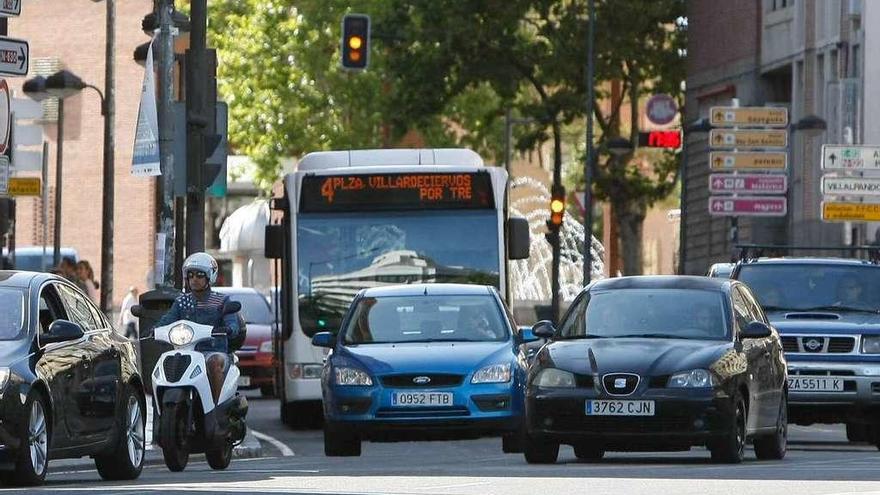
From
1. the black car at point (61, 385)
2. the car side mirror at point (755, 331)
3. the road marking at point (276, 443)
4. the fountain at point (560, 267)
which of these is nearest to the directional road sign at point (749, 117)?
the road marking at point (276, 443)

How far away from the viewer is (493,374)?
73.4ft

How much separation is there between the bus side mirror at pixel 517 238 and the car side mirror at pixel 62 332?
38.8 ft

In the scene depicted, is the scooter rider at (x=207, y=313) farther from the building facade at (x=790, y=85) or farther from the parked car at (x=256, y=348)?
the building facade at (x=790, y=85)

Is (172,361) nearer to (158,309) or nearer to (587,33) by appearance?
(158,309)

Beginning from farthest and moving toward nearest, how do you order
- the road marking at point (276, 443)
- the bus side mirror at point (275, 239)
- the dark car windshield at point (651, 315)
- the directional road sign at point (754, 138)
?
the directional road sign at point (754, 138) → the bus side mirror at point (275, 239) → the road marking at point (276, 443) → the dark car windshield at point (651, 315)

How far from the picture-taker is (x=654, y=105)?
55.2 m

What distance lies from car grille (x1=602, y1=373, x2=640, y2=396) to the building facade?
2605cm

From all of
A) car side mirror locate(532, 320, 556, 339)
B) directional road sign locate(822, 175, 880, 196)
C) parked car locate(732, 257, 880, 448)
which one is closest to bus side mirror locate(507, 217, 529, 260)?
parked car locate(732, 257, 880, 448)

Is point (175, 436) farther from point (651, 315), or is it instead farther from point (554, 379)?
point (651, 315)

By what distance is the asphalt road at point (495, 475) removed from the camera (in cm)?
1606

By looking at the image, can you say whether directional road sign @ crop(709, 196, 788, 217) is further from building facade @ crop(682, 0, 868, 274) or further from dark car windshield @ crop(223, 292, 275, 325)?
dark car windshield @ crop(223, 292, 275, 325)

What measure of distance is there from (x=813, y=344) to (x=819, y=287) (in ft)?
3.03

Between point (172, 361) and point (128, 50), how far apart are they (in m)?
61.7

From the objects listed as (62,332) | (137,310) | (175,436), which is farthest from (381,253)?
(62,332)
